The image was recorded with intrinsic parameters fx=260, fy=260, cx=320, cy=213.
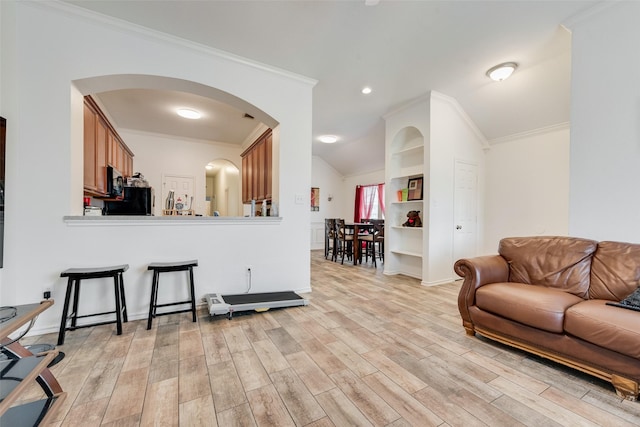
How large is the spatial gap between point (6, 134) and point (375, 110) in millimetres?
4653

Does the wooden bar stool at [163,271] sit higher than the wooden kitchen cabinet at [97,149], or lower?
lower

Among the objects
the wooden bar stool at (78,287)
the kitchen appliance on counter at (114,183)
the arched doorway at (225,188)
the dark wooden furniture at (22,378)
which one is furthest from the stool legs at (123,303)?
the arched doorway at (225,188)

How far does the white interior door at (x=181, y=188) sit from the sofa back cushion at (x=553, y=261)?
5861 millimetres

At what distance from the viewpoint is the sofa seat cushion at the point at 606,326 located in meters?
1.50

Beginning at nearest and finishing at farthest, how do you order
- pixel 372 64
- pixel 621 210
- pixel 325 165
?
pixel 621 210 < pixel 372 64 < pixel 325 165

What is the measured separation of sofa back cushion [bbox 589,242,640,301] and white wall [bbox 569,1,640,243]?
0.38 metres

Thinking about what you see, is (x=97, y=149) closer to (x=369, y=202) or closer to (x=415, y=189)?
(x=415, y=189)

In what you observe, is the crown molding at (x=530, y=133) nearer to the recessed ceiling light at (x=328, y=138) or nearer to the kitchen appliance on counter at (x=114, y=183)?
the recessed ceiling light at (x=328, y=138)

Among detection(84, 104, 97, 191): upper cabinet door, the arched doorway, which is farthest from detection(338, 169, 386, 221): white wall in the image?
detection(84, 104, 97, 191): upper cabinet door

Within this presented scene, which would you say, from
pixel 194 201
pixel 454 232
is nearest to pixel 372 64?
pixel 454 232

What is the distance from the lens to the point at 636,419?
4.56 ft

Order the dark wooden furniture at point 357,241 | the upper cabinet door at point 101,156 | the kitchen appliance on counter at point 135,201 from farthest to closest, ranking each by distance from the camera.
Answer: the dark wooden furniture at point 357,241 → the kitchen appliance on counter at point 135,201 → the upper cabinet door at point 101,156

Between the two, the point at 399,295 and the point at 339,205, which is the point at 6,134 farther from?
the point at 339,205

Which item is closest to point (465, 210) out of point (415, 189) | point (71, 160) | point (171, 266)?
point (415, 189)
